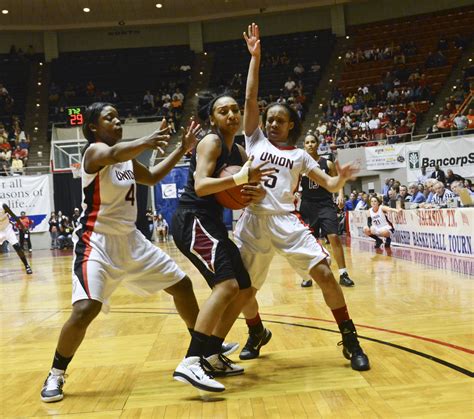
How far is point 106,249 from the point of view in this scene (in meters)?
3.61

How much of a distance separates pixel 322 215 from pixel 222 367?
4.06 m

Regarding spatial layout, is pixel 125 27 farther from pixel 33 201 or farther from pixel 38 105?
pixel 33 201

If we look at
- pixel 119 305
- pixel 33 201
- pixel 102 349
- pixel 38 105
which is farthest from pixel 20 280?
pixel 38 105

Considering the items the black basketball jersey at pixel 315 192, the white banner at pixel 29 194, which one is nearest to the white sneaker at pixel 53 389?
the black basketball jersey at pixel 315 192

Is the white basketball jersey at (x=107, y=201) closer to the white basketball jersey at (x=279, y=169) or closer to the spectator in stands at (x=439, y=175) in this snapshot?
the white basketball jersey at (x=279, y=169)

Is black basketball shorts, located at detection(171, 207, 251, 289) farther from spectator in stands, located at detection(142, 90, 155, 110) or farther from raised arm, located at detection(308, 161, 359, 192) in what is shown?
spectator in stands, located at detection(142, 90, 155, 110)

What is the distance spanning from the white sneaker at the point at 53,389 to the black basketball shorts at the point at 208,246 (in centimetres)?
103

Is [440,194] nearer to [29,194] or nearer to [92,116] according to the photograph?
[92,116]

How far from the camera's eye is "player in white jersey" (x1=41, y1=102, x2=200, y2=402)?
134 inches

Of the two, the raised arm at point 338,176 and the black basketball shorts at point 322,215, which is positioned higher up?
the raised arm at point 338,176

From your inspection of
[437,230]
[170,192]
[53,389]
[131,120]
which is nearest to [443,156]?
[437,230]

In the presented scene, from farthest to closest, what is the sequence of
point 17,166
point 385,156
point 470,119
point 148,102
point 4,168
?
point 148,102 < point 17,166 < point 4,168 < point 385,156 < point 470,119

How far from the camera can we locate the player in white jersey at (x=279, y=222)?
381 centimetres

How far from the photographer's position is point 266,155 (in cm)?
404
